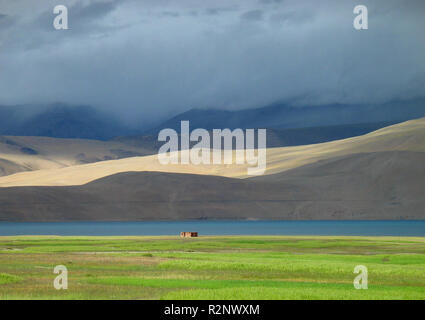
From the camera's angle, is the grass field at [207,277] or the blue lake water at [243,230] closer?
the grass field at [207,277]

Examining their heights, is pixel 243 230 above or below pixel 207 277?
above

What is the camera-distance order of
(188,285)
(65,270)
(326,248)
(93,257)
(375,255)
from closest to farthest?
1. (188,285)
2. (65,270)
3. (93,257)
4. (375,255)
5. (326,248)

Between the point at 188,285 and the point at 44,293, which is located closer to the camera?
the point at 44,293

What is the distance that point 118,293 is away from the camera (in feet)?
123

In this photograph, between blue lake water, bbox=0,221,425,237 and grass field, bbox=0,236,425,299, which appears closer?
grass field, bbox=0,236,425,299

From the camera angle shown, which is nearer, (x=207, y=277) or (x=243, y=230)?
(x=207, y=277)

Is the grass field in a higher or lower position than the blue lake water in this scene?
lower

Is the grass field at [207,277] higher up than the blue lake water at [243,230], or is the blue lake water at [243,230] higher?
the blue lake water at [243,230]
